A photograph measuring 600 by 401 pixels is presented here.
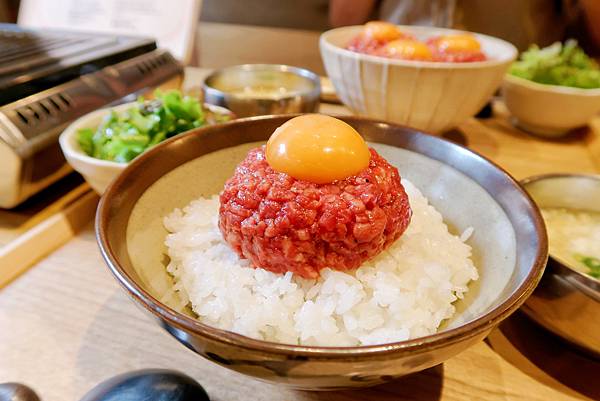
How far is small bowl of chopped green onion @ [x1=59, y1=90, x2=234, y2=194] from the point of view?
155cm

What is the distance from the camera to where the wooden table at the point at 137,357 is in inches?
42.1

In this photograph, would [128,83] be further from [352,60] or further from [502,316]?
[502,316]

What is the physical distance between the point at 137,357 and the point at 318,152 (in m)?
0.69

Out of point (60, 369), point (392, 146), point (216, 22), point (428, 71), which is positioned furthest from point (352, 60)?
point (216, 22)

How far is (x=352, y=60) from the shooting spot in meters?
1.93

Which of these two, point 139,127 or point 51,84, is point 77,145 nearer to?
point 139,127

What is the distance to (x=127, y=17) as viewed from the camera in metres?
3.43

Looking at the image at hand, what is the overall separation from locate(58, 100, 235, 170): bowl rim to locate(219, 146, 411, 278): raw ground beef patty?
618 millimetres

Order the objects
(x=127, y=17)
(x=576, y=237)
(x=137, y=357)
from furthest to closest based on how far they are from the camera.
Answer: (x=127, y=17) → (x=576, y=237) → (x=137, y=357)

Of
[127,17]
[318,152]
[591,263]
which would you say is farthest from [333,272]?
[127,17]

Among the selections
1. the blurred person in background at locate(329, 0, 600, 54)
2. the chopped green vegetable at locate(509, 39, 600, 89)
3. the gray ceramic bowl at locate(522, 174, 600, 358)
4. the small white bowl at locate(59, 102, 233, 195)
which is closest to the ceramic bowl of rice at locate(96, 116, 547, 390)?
the gray ceramic bowl at locate(522, 174, 600, 358)

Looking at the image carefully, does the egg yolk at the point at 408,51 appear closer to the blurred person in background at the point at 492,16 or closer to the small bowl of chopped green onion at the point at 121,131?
the small bowl of chopped green onion at the point at 121,131

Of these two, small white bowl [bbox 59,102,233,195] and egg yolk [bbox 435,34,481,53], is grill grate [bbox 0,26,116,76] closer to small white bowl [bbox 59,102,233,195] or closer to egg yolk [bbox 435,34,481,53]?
small white bowl [bbox 59,102,233,195]

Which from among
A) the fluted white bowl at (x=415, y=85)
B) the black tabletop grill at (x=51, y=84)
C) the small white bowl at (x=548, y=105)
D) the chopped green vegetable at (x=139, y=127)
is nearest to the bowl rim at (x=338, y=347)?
the chopped green vegetable at (x=139, y=127)
